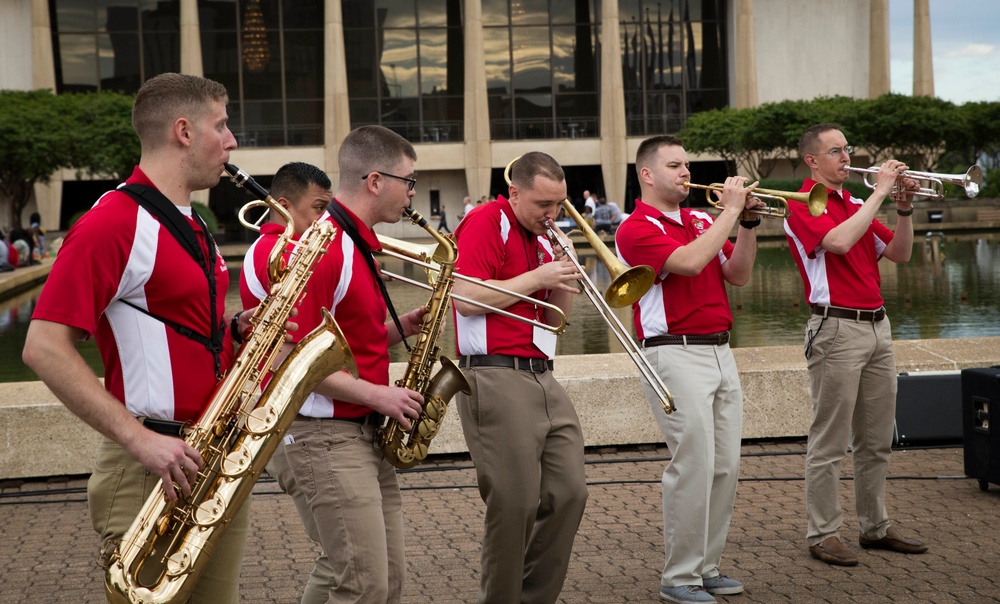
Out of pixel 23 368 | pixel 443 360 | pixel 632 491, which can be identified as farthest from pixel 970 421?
pixel 23 368

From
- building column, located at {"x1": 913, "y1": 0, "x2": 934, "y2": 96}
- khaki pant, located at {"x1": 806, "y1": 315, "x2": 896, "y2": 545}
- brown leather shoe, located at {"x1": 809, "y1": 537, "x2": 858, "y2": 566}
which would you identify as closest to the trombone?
khaki pant, located at {"x1": 806, "y1": 315, "x2": 896, "y2": 545}

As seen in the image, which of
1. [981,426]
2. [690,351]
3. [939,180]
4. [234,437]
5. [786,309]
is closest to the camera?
[234,437]

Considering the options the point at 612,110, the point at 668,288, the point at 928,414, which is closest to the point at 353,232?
the point at 668,288

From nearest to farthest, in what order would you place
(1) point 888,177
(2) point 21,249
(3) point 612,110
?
(1) point 888,177, (2) point 21,249, (3) point 612,110

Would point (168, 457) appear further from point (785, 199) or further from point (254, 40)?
point (254, 40)

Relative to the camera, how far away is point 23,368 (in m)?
12.9

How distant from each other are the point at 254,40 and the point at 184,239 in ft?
195

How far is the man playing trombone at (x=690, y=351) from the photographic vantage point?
18.6ft

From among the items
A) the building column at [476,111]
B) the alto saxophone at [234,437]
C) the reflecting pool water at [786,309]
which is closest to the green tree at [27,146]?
the reflecting pool water at [786,309]

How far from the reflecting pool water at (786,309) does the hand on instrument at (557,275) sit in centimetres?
753

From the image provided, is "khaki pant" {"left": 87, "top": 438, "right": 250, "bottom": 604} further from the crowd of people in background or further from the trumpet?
the crowd of people in background

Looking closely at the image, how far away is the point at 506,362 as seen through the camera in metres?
5.22

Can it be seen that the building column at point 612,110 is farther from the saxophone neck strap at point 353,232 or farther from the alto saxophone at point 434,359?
the saxophone neck strap at point 353,232

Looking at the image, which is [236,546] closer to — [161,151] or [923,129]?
[161,151]
